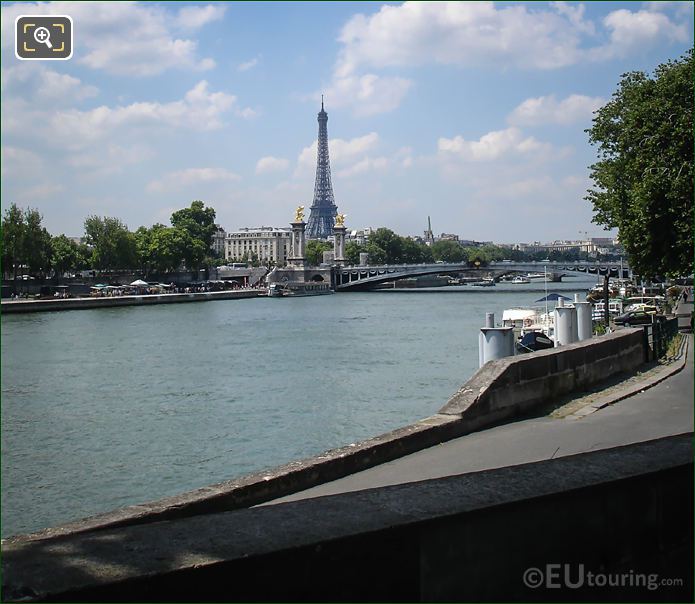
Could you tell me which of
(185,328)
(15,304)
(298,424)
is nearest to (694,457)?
(298,424)

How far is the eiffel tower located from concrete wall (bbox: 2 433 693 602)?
181910 millimetres

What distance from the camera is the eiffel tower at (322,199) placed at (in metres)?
184

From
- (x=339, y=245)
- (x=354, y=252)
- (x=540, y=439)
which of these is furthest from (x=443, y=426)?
(x=354, y=252)

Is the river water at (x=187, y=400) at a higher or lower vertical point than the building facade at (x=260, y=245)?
lower

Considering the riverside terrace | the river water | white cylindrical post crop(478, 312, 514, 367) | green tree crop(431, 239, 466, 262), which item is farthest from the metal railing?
green tree crop(431, 239, 466, 262)

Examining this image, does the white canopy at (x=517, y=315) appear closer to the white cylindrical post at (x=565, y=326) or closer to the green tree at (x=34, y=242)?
the white cylindrical post at (x=565, y=326)

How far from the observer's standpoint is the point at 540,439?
8.05 meters

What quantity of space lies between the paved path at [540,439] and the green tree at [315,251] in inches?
4785

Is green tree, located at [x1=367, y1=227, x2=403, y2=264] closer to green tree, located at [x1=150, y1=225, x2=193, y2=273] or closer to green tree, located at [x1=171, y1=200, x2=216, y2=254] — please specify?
green tree, located at [x1=171, y1=200, x2=216, y2=254]

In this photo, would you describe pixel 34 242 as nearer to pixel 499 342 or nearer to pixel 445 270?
pixel 445 270

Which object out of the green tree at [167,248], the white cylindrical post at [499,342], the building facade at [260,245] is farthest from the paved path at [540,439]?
the building facade at [260,245]

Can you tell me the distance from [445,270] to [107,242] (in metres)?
33.4

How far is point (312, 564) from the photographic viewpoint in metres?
2.58

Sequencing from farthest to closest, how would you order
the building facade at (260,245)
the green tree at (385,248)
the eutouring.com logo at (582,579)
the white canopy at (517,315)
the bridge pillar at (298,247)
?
the building facade at (260,245), the green tree at (385,248), the bridge pillar at (298,247), the white canopy at (517,315), the eutouring.com logo at (582,579)
